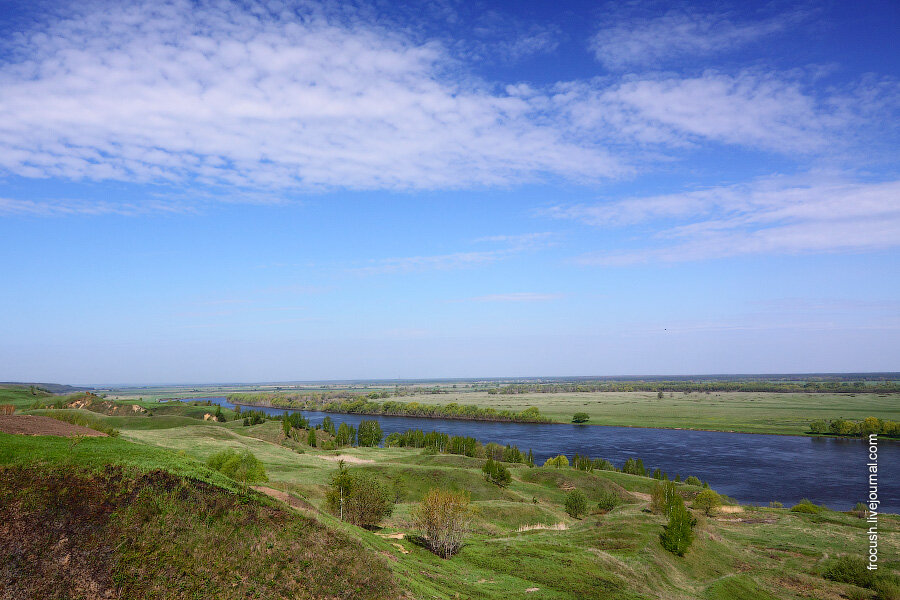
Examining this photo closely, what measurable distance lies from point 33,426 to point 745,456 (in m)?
149

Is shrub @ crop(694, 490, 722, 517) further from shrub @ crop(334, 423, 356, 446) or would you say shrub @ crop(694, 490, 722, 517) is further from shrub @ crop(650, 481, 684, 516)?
shrub @ crop(334, 423, 356, 446)

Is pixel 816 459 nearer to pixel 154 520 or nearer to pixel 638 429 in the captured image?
pixel 638 429

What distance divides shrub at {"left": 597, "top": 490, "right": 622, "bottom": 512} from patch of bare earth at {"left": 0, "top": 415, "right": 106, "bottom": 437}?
7228 cm

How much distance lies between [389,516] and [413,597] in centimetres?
2787

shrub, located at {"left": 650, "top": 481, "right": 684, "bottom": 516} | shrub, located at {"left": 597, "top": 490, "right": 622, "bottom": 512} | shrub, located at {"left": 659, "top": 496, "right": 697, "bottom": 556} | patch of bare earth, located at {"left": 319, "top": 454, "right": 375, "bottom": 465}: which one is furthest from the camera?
patch of bare earth, located at {"left": 319, "top": 454, "right": 375, "bottom": 465}

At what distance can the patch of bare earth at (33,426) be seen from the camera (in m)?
28.7

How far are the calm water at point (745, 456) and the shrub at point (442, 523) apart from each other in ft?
243

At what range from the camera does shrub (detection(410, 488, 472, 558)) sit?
38.7m

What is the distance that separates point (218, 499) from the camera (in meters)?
25.0

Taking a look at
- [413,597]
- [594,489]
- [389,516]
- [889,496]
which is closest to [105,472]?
[413,597]

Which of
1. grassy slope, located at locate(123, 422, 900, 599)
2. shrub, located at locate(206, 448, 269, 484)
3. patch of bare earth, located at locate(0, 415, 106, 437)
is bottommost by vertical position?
grassy slope, located at locate(123, 422, 900, 599)

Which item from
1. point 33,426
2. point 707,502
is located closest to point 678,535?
point 707,502

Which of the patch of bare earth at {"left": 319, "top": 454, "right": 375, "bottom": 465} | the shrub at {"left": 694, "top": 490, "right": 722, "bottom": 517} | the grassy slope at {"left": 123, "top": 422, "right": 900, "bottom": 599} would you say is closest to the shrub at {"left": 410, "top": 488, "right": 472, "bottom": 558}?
the grassy slope at {"left": 123, "top": 422, "right": 900, "bottom": 599}

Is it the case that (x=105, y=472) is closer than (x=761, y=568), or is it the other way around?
(x=105, y=472)
